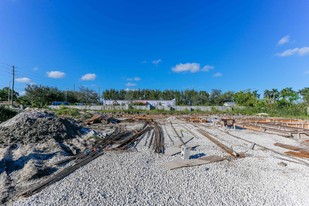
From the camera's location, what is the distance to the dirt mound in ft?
20.8

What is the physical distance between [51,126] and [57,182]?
4.81 metres

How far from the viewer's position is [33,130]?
6719mm

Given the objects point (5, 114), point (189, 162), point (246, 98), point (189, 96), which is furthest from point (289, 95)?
point (5, 114)

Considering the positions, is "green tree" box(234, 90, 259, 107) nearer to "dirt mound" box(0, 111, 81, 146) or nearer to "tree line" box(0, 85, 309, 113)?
"tree line" box(0, 85, 309, 113)

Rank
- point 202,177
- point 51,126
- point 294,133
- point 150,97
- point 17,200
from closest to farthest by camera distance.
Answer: point 17,200, point 202,177, point 51,126, point 294,133, point 150,97

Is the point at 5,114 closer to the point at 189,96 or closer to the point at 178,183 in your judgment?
the point at 178,183

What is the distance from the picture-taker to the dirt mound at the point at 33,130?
6.34m

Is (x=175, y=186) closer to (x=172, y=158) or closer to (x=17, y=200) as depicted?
(x=172, y=158)

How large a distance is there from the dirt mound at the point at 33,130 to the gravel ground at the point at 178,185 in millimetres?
3636

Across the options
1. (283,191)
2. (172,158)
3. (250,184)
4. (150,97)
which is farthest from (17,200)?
(150,97)

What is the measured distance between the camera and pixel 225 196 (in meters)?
2.98

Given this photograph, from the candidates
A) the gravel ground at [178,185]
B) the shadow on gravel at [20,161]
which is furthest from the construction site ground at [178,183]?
the shadow on gravel at [20,161]

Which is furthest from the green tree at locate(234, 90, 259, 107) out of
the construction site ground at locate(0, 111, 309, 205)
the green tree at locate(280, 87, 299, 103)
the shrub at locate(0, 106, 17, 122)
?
the shrub at locate(0, 106, 17, 122)

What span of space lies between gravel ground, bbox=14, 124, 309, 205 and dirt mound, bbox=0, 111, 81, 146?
364 centimetres
